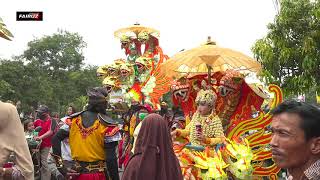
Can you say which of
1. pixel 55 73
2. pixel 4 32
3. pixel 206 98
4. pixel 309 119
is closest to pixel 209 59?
pixel 206 98

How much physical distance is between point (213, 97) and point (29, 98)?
33.8 metres

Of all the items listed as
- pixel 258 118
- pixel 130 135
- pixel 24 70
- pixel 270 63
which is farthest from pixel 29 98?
pixel 258 118

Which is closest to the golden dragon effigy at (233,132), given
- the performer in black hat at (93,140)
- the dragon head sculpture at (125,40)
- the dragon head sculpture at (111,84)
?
the performer in black hat at (93,140)

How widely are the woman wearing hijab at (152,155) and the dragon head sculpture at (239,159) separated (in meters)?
2.93

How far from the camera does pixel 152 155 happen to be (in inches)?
180

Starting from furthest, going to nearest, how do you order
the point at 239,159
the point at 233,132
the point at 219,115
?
the point at 219,115
the point at 233,132
the point at 239,159

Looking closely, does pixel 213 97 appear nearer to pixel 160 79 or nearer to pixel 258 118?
pixel 258 118

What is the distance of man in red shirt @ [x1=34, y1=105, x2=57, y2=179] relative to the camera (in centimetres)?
1045

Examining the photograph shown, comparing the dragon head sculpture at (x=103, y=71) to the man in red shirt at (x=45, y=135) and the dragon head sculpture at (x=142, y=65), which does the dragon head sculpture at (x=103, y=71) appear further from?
the man in red shirt at (x=45, y=135)

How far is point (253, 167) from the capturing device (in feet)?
26.5

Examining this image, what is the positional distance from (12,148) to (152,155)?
4.47 feet

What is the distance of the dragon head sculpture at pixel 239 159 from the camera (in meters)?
7.46

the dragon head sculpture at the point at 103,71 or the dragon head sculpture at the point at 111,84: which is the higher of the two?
the dragon head sculpture at the point at 103,71

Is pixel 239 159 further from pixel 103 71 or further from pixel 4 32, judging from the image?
pixel 103 71
